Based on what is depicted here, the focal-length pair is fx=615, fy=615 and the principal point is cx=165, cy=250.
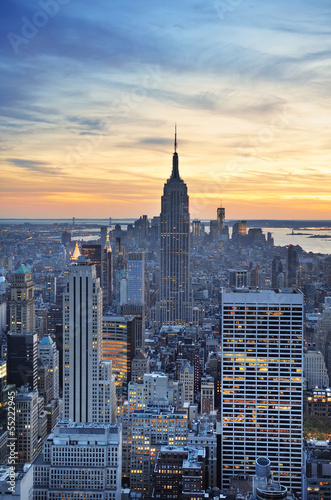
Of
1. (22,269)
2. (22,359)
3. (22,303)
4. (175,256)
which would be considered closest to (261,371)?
(22,359)

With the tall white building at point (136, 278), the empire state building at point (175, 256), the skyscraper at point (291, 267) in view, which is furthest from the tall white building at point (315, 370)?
the empire state building at point (175, 256)

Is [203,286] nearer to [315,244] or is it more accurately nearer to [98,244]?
[98,244]

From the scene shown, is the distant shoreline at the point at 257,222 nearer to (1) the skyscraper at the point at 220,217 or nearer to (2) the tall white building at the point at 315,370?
(1) the skyscraper at the point at 220,217

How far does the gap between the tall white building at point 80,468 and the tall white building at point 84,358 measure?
437cm

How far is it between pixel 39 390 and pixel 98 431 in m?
6.39

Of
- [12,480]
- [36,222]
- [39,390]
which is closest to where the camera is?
[12,480]

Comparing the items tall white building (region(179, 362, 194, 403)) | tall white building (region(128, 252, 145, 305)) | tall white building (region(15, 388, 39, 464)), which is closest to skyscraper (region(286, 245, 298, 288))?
tall white building (region(179, 362, 194, 403))

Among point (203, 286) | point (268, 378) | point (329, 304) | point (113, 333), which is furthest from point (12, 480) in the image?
point (203, 286)

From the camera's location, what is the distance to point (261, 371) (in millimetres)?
14891

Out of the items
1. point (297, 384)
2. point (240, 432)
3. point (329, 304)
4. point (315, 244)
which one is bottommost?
point (240, 432)

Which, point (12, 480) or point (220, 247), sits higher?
point (220, 247)

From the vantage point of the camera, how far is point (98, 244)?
23.5 metres

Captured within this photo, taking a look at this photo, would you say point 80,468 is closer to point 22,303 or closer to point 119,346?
point 119,346

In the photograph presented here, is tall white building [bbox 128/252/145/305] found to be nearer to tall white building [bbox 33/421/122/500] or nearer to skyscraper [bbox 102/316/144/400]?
skyscraper [bbox 102/316/144/400]
